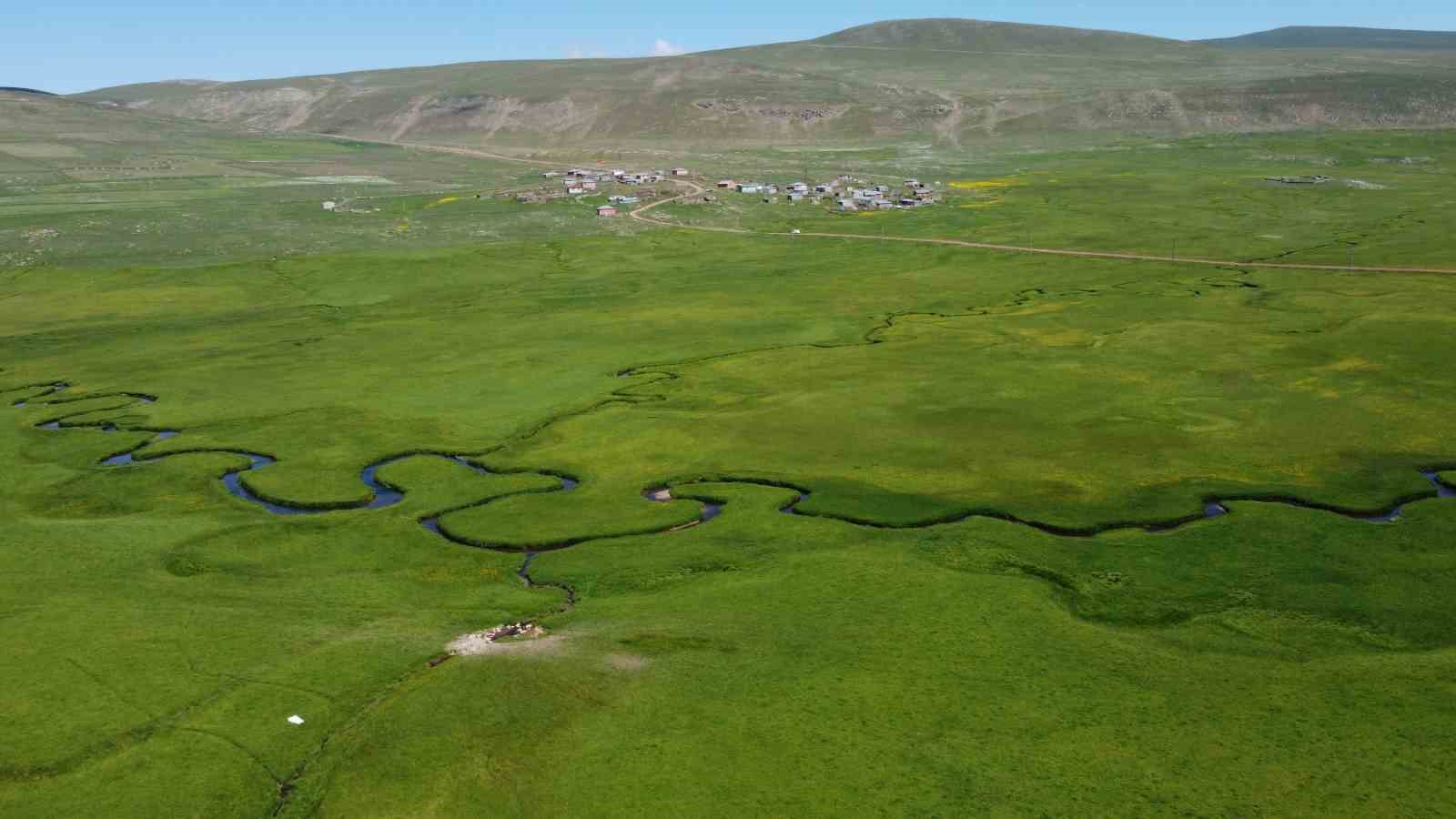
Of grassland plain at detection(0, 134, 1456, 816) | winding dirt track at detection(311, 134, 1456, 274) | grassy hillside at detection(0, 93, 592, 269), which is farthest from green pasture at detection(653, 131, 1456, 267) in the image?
grassland plain at detection(0, 134, 1456, 816)

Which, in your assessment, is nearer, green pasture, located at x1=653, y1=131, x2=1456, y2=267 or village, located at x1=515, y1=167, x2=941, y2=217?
green pasture, located at x1=653, y1=131, x2=1456, y2=267

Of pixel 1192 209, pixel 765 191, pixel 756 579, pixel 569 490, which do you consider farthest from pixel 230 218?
pixel 756 579

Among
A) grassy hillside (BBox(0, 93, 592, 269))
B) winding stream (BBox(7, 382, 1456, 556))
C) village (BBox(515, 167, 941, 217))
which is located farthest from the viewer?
village (BBox(515, 167, 941, 217))

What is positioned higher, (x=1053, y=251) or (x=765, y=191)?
(x=765, y=191)

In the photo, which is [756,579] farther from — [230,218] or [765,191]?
[765,191]

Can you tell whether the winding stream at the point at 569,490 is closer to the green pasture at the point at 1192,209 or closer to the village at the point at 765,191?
the green pasture at the point at 1192,209

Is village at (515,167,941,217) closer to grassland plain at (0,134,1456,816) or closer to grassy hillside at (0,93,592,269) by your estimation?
grassy hillside at (0,93,592,269)
